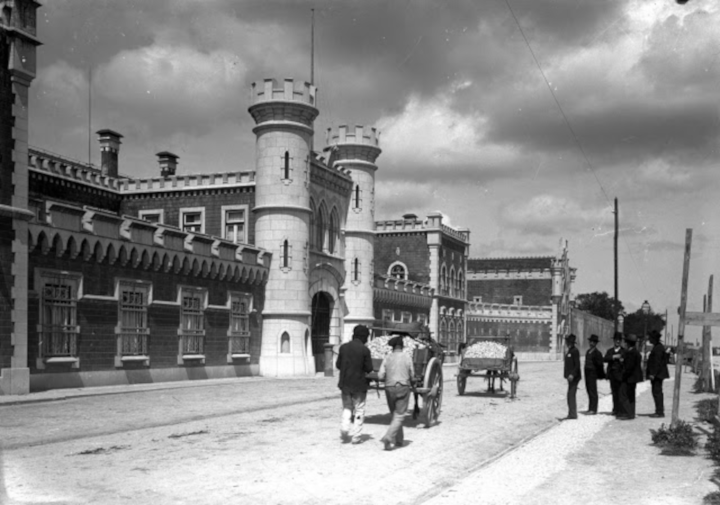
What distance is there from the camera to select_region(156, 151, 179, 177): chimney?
39.0m

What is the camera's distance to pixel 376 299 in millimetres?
41375

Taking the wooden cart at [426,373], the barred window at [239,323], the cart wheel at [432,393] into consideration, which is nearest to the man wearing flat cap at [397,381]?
the wooden cart at [426,373]

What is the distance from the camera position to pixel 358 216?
37.8m

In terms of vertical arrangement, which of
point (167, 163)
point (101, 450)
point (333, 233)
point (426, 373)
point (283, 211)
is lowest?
point (101, 450)

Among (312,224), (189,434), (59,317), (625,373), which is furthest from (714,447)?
(312,224)

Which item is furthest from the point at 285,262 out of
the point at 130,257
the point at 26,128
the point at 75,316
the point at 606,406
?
the point at 606,406

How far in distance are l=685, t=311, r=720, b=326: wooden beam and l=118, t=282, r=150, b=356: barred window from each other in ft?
54.2

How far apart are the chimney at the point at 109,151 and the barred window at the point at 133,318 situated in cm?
1547

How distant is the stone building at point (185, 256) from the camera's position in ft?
65.8

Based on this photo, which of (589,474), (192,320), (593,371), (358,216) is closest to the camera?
(589,474)

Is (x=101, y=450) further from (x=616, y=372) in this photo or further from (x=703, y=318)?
(x=616, y=372)

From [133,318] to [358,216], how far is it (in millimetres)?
15945

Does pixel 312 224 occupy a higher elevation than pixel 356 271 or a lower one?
higher

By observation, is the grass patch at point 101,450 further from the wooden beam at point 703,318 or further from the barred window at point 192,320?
the barred window at point 192,320
